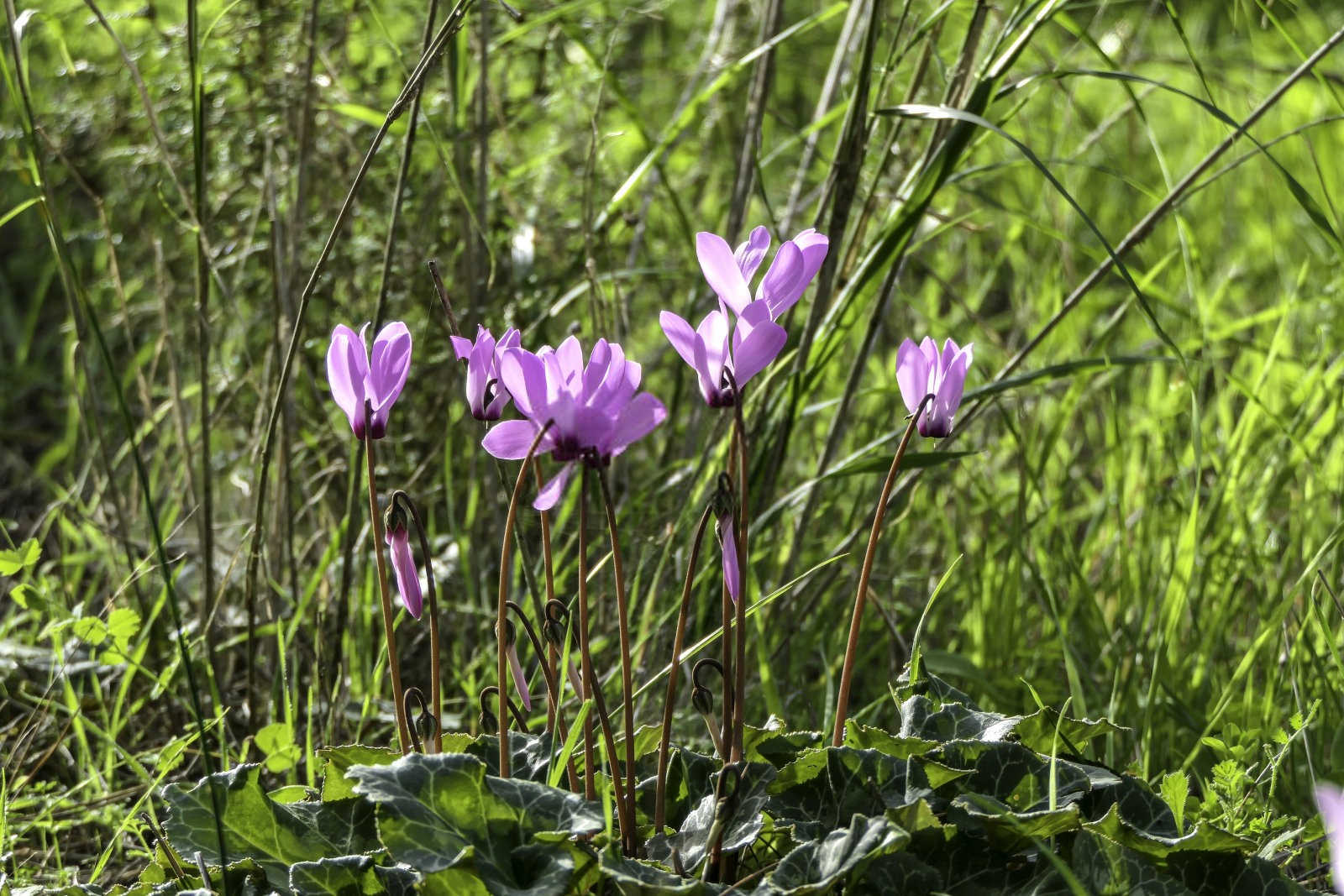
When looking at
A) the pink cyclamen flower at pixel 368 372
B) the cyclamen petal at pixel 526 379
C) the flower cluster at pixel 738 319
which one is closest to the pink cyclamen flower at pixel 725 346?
the flower cluster at pixel 738 319

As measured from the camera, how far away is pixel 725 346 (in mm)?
1032

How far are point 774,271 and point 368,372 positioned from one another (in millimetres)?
369

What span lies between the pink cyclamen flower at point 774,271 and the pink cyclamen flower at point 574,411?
0.32 feet

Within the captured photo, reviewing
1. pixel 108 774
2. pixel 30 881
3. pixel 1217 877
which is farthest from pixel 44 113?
pixel 1217 877

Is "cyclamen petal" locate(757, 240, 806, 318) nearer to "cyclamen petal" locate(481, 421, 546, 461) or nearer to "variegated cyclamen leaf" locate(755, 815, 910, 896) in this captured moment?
"cyclamen petal" locate(481, 421, 546, 461)

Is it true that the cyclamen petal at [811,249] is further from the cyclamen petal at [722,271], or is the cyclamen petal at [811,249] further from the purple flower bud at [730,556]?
the purple flower bud at [730,556]

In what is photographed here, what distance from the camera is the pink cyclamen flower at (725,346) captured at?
0.99 metres

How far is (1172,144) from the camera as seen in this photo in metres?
4.67

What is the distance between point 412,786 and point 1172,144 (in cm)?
437

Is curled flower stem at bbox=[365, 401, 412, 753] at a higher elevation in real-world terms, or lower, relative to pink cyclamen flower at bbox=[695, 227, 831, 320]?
lower

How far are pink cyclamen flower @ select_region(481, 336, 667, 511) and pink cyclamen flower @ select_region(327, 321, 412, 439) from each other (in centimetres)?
15

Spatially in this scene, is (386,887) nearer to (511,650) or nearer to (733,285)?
(511,650)

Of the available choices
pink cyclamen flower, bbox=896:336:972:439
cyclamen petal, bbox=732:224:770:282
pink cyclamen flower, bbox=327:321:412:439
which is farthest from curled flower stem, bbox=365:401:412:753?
pink cyclamen flower, bbox=896:336:972:439

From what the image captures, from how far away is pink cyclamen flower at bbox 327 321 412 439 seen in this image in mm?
1100
